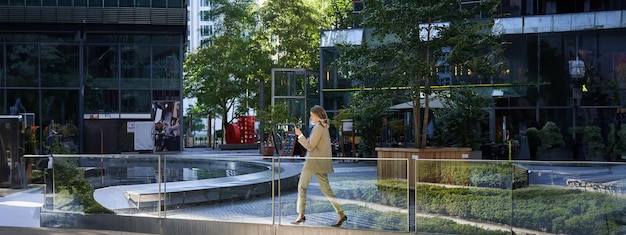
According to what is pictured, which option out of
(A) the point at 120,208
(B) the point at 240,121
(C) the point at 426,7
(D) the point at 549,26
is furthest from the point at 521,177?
(B) the point at 240,121

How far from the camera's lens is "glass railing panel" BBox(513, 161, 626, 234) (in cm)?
Answer: 976

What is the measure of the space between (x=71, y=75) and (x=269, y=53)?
49.7 ft

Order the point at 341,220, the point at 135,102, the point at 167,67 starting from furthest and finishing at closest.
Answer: the point at 167,67
the point at 135,102
the point at 341,220

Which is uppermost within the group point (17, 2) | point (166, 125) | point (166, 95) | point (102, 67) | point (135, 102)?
point (17, 2)

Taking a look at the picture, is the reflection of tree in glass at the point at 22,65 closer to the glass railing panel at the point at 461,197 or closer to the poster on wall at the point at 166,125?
the poster on wall at the point at 166,125

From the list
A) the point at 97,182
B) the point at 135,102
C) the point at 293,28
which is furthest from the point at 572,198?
the point at 293,28

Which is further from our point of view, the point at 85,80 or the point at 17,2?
the point at 85,80

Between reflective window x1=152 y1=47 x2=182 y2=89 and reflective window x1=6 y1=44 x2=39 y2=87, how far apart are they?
232 inches

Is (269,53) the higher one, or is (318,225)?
(269,53)

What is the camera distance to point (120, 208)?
1295 centimetres

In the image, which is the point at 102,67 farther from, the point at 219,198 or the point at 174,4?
the point at 219,198

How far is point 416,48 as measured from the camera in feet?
66.8

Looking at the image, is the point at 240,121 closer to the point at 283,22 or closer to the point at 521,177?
the point at 283,22

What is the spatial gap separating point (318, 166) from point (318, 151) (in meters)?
0.27
